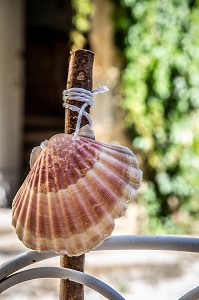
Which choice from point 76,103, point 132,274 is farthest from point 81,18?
point 76,103

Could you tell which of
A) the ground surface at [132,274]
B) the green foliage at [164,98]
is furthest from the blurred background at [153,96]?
the ground surface at [132,274]

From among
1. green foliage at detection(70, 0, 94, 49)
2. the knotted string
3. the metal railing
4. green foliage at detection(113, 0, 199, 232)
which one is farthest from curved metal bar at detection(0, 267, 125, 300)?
green foliage at detection(70, 0, 94, 49)

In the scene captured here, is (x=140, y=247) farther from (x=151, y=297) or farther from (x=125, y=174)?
(x=151, y=297)

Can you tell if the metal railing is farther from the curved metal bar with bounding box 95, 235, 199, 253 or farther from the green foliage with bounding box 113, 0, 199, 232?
the green foliage with bounding box 113, 0, 199, 232

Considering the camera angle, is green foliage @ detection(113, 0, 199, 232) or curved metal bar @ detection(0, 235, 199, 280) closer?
curved metal bar @ detection(0, 235, 199, 280)

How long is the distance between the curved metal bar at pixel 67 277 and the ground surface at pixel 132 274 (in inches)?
42.2

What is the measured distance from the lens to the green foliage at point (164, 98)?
11.9ft

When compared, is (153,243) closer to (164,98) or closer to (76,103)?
(76,103)

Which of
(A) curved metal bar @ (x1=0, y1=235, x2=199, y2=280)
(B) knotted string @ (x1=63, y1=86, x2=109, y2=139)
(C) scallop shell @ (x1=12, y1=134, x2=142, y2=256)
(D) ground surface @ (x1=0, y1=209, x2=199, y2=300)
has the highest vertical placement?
(B) knotted string @ (x1=63, y1=86, x2=109, y2=139)

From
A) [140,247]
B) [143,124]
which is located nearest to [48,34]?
[143,124]

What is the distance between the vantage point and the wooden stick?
86 centimetres

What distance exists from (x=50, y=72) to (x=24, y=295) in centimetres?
586

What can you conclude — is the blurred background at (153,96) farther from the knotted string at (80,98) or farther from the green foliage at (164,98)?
the knotted string at (80,98)

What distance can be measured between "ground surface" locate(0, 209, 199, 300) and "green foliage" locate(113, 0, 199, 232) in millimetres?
1384
